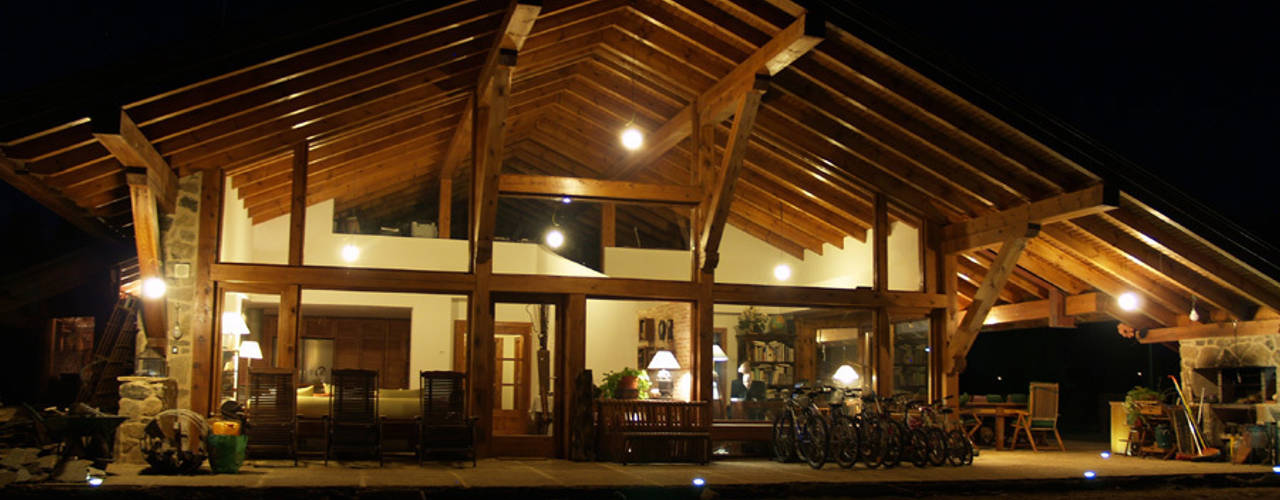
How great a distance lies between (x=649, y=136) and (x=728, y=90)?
7.67 feet

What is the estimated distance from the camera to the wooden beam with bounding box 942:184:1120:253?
9.95 metres

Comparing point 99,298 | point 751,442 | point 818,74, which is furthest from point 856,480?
point 99,298

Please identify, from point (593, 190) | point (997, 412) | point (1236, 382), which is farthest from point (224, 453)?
point (1236, 382)

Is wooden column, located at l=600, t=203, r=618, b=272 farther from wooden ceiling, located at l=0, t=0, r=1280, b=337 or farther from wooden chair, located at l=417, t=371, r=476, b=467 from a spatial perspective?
wooden chair, located at l=417, t=371, r=476, b=467

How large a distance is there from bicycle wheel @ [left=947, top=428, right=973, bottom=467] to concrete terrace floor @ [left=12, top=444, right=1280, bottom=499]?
0.18m

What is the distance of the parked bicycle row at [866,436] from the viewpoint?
406 inches

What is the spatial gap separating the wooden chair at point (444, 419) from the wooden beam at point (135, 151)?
9.45 ft

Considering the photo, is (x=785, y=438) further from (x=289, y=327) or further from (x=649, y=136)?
(x=289, y=327)

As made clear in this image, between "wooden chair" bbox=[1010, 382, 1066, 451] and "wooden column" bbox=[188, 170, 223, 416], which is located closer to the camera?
"wooden column" bbox=[188, 170, 223, 416]

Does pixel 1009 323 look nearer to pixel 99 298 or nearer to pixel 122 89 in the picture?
pixel 122 89

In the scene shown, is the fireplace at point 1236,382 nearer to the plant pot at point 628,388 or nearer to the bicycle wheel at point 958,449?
the bicycle wheel at point 958,449

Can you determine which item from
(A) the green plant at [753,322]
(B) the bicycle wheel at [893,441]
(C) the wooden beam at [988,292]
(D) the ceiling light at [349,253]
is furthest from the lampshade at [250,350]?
(C) the wooden beam at [988,292]

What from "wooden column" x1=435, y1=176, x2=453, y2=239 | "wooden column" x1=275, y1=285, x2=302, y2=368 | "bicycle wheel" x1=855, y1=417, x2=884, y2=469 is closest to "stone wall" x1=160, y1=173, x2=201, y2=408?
"wooden column" x1=275, y1=285, x2=302, y2=368

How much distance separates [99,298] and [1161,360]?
1758 cm
